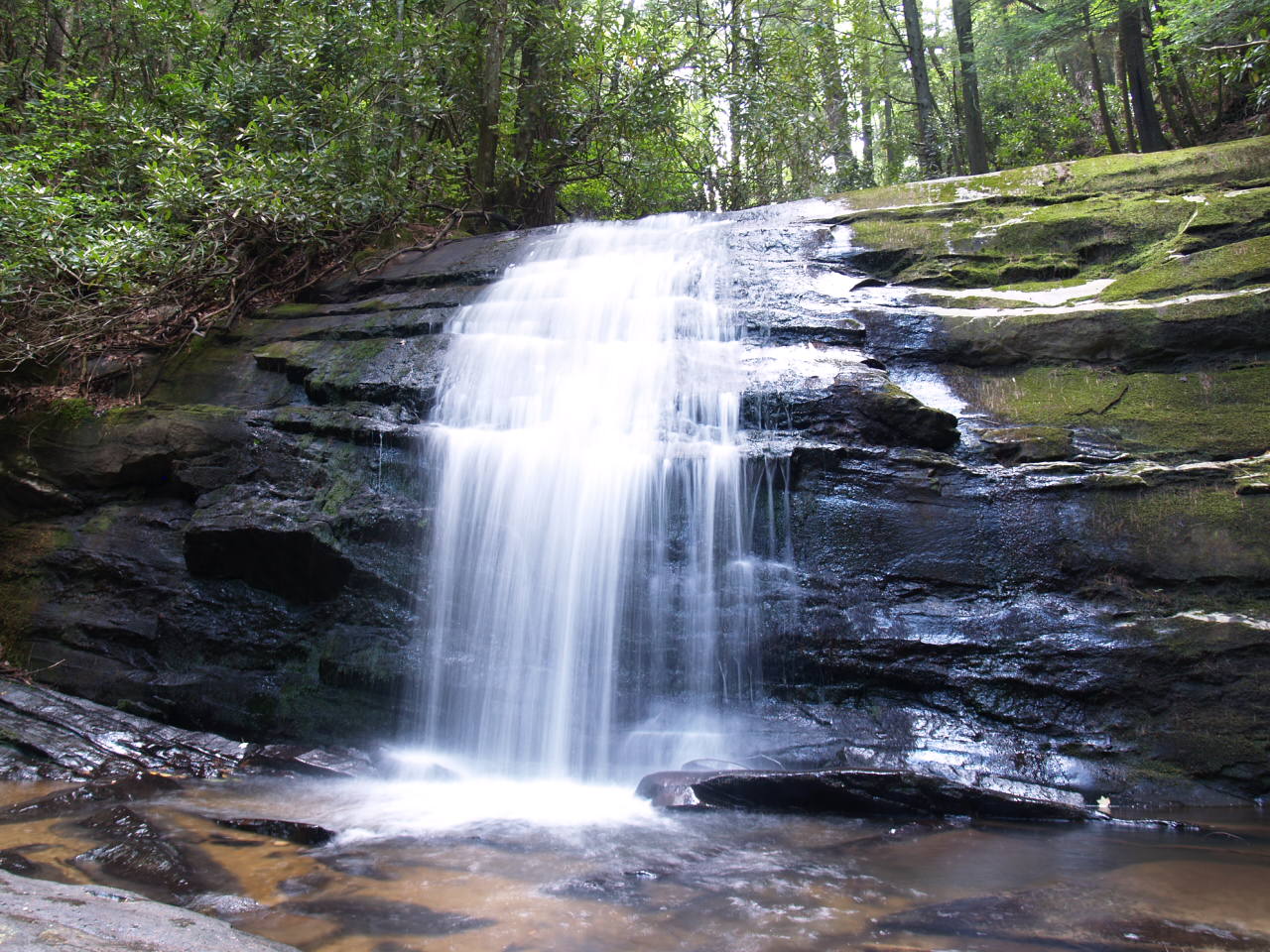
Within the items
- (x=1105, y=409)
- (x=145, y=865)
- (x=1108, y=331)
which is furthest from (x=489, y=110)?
(x=145, y=865)

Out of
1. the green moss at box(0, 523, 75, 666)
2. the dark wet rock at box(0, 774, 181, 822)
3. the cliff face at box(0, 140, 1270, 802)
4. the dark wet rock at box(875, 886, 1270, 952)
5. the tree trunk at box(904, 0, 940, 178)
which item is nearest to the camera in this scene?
the dark wet rock at box(875, 886, 1270, 952)

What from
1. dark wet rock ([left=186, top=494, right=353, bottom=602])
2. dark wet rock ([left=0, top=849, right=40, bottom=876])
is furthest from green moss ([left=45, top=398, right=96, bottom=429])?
dark wet rock ([left=0, top=849, right=40, bottom=876])

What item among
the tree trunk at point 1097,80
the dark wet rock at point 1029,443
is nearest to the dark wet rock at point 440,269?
the dark wet rock at point 1029,443

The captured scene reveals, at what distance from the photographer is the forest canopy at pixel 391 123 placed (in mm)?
8141

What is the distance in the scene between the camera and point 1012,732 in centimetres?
492

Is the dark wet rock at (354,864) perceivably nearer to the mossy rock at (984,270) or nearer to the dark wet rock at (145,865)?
the dark wet rock at (145,865)

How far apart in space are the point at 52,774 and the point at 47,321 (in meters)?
4.57

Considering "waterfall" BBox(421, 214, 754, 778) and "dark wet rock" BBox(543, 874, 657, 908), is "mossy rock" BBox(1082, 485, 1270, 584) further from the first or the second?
"dark wet rock" BBox(543, 874, 657, 908)

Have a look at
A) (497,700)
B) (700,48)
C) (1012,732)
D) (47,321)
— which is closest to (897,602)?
(1012,732)

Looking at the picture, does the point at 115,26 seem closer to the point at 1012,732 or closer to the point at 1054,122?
the point at 1012,732

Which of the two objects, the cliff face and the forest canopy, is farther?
the forest canopy

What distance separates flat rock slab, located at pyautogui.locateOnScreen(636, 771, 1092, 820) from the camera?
4449 mm

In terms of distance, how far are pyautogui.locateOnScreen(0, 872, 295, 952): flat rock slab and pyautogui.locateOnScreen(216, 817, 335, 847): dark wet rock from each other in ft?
3.29

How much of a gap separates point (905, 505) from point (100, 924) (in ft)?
15.6
